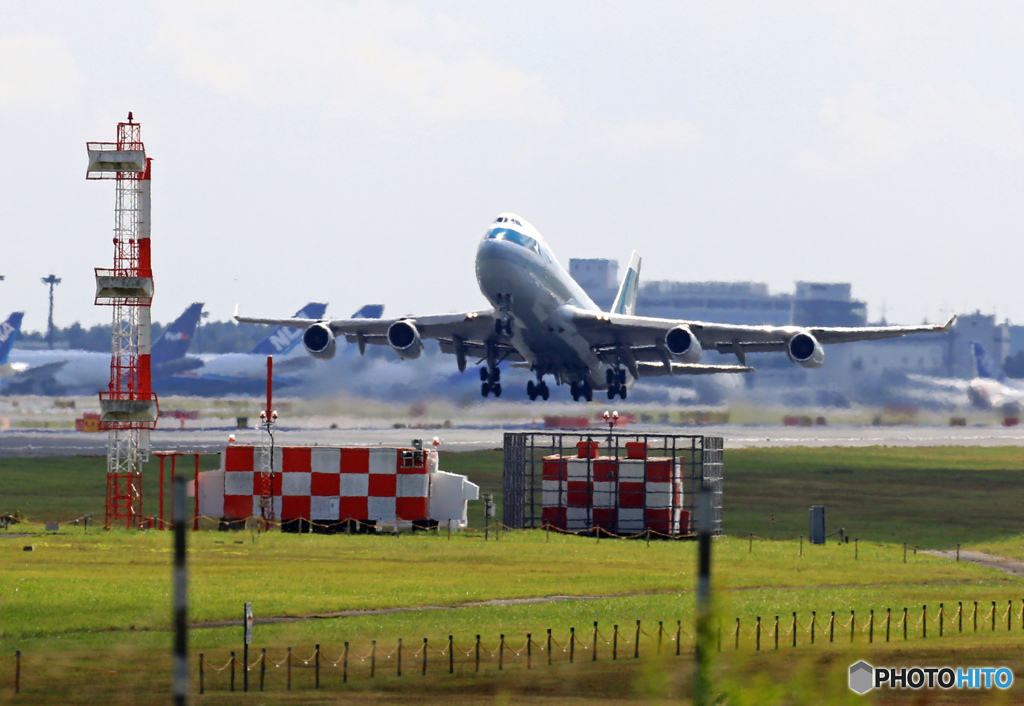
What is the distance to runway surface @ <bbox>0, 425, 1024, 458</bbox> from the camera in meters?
97.8

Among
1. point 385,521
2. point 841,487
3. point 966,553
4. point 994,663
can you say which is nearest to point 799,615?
point 994,663

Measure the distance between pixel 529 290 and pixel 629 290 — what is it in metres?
29.8

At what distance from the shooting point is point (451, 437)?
120 meters

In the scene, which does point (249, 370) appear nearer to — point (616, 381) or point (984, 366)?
point (984, 366)

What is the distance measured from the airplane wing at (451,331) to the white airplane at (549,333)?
0.04 m

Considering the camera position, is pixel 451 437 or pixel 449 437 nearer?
pixel 449 437

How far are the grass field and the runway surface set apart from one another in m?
35.5

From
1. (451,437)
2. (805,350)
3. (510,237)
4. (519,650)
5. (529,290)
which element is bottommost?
(451,437)

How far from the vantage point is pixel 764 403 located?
99750mm

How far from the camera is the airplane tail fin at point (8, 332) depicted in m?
149

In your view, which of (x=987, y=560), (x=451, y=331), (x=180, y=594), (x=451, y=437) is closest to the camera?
(x=180, y=594)

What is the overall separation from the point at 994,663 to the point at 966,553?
2376cm

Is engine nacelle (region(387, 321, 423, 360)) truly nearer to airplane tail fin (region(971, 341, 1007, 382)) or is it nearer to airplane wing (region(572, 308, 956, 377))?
airplane wing (region(572, 308, 956, 377))

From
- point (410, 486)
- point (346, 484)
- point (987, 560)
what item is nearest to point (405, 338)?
point (410, 486)
